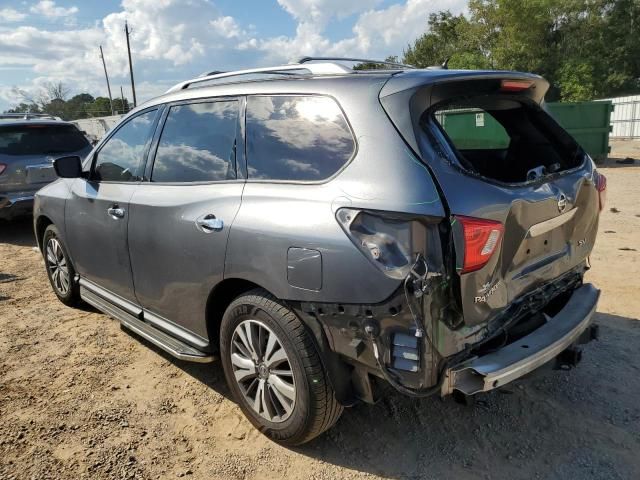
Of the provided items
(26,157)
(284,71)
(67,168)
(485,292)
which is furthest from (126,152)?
(26,157)

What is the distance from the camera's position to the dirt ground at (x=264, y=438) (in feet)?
8.78

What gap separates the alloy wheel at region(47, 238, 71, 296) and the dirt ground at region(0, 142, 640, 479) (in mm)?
815

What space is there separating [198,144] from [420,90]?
1.44m

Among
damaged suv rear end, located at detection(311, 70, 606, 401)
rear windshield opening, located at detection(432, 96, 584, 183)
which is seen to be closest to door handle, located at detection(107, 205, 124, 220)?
damaged suv rear end, located at detection(311, 70, 606, 401)

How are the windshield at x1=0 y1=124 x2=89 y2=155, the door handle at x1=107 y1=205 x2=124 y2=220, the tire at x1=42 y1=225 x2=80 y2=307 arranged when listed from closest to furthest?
the door handle at x1=107 y1=205 x2=124 y2=220
the tire at x1=42 y1=225 x2=80 y2=307
the windshield at x1=0 y1=124 x2=89 y2=155

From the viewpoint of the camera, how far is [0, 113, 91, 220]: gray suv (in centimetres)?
752

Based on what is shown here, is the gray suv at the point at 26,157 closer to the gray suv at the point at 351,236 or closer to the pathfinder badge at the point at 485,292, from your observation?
the gray suv at the point at 351,236

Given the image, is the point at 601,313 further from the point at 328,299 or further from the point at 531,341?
the point at 328,299

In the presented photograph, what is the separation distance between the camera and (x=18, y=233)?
8.62m

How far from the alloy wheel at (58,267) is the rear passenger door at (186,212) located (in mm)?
1598

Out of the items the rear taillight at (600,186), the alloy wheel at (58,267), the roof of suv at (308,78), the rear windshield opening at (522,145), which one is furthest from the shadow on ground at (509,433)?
the alloy wheel at (58,267)

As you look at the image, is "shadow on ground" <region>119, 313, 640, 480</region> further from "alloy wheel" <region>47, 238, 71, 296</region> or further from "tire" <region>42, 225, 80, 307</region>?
"alloy wheel" <region>47, 238, 71, 296</region>

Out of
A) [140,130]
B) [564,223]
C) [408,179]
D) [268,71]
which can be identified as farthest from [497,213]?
[140,130]

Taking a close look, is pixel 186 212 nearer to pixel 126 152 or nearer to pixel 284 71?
pixel 284 71
